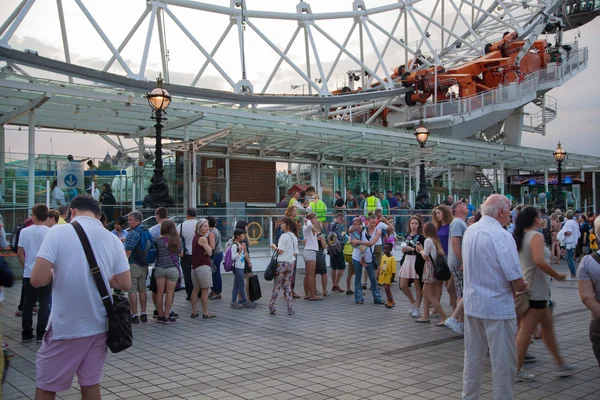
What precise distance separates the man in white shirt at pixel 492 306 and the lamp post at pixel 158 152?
10932 mm

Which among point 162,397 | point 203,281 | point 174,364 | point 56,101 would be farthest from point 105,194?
point 162,397

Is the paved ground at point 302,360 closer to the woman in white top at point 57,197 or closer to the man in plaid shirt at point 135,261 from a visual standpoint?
the man in plaid shirt at point 135,261

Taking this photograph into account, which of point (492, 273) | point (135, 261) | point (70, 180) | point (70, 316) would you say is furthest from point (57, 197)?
point (492, 273)

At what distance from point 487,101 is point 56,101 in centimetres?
2955

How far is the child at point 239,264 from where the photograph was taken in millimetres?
10969

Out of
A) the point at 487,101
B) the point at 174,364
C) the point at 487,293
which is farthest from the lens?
the point at 487,101

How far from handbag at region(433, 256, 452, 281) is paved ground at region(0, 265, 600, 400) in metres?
0.87

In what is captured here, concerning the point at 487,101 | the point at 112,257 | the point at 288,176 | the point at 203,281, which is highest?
the point at 487,101

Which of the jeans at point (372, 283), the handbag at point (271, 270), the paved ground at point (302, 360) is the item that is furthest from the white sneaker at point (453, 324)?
the jeans at point (372, 283)

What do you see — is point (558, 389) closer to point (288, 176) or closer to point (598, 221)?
point (598, 221)

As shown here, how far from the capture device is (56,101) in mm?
16828

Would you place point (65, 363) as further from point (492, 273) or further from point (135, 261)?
point (135, 261)

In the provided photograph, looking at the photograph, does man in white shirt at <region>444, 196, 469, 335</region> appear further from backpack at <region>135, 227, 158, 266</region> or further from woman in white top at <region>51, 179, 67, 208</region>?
woman in white top at <region>51, 179, 67, 208</region>

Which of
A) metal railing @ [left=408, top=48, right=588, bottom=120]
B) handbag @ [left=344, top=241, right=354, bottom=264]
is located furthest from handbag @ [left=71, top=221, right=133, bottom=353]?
metal railing @ [left=408, top=48, right=588, bottom=120]
